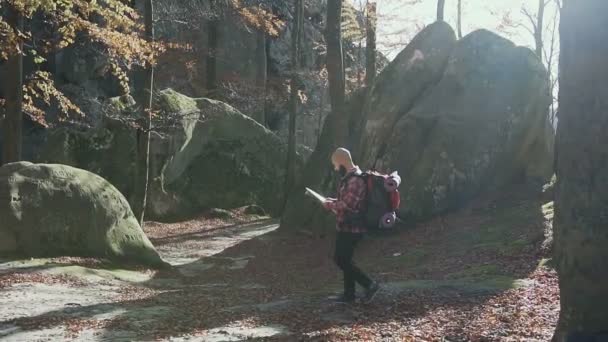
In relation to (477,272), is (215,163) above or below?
above

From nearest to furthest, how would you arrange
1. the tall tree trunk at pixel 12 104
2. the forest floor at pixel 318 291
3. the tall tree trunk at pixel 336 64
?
the forest floor at pixel 318 291 → the tall tree trunk at pixel 12 104 → the tall tree trunk at pixel 336 64

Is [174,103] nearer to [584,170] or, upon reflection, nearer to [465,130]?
[465,130]

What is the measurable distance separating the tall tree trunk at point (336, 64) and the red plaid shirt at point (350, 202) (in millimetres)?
9593

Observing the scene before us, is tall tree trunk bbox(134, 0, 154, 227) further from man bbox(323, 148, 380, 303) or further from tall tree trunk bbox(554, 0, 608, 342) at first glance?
tall tree trunk bbox(554, 0, 608, 342)

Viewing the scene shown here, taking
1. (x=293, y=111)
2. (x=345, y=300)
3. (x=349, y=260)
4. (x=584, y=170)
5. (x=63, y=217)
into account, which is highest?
(x=293, y=111)

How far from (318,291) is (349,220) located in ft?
7.31

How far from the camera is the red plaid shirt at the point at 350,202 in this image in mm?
6914

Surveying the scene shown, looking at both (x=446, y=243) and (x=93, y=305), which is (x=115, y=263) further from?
(x=446, y=243)

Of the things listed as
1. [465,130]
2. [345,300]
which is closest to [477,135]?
[465,130]

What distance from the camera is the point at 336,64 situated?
1641 centimetres

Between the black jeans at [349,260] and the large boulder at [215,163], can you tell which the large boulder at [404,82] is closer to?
the large boulder at [215,163]

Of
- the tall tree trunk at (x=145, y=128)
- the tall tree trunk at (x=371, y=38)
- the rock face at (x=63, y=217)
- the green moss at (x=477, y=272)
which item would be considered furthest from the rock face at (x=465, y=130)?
the rock face at (x=63, y=217)

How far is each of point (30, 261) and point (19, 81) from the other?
16.9 feet

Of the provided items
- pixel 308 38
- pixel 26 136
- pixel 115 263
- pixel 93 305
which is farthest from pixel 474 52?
pixel 308 38
